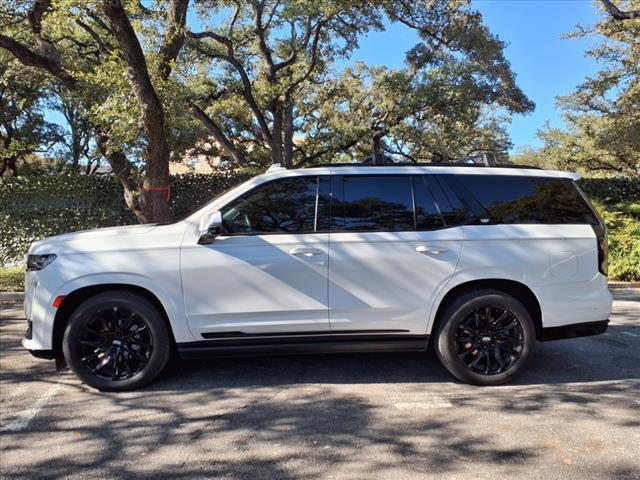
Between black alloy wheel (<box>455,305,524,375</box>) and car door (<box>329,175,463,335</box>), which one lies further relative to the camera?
black alloy wheel (<box>455,305,524,375</box>)

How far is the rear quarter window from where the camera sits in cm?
459

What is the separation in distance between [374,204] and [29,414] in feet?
10.7

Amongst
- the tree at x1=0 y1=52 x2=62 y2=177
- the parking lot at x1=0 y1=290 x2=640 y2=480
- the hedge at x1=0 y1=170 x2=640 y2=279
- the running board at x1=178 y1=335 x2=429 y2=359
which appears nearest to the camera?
the parking lot at x1=0 y1=290 x2=640 y2=480

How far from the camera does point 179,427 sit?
371 centimetres

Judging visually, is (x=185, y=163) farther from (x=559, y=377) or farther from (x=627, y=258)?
(x=559, y=377)

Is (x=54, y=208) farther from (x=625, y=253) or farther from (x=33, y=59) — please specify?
(x=625, y=253)

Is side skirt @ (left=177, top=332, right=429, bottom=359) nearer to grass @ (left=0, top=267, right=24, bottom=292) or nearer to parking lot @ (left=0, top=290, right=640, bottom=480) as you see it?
parking lot @ (left=0, top=290, right=640, bottom=480)

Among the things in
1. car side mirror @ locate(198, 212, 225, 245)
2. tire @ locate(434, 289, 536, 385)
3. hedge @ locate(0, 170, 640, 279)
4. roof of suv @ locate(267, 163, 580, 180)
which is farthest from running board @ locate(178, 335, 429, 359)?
hedge @ locate(0, 170, 640, 279)

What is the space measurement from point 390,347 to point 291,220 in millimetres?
1397

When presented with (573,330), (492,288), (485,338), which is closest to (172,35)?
(492,288)

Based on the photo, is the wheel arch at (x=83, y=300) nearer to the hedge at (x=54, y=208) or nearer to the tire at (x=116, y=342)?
the tire at (x=116, y=342)

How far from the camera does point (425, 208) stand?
4.57 meters

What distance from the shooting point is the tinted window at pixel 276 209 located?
14.6 ft

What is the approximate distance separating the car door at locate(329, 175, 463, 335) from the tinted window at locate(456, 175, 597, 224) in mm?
437
